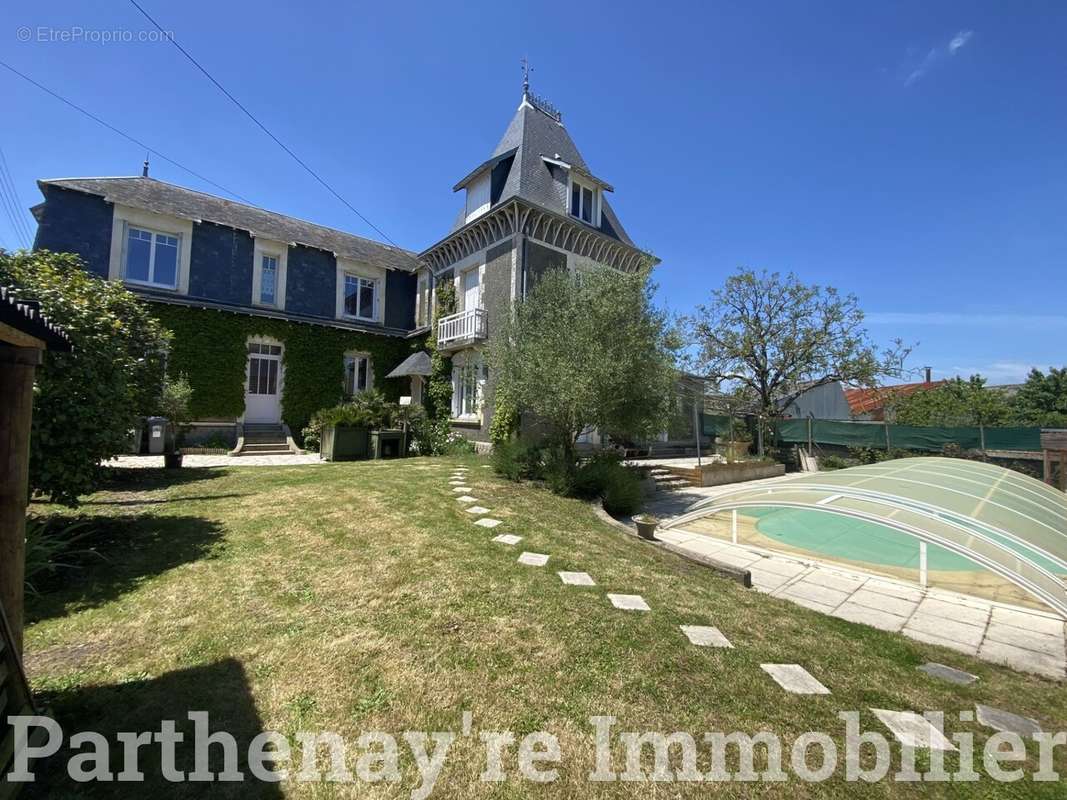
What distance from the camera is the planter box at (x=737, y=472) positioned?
1336 cm

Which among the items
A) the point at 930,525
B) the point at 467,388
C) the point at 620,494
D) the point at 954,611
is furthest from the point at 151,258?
the point at 954,611

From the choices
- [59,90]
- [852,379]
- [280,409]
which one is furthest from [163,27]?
[852,379]

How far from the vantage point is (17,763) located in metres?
1.89

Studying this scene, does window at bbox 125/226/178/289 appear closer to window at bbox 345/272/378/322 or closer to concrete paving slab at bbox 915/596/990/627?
window at bbox 345/272/378/322

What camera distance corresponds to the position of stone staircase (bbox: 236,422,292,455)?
515 inches

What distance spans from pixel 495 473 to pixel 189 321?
11.4 meters

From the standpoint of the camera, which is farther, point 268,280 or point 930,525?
point 268,280

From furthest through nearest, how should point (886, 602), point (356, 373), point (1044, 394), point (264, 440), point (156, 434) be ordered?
point (1044, 394)
point (356, 373)
point (264, 440)
point (156, 434)
point (886, 602)

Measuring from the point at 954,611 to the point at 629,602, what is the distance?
13.6 ft

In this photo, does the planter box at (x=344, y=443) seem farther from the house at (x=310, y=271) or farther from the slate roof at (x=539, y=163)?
the slate roof at (x=539, y=163)

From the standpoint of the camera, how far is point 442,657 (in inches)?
110

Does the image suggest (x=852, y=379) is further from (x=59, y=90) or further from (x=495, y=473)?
(x=59, y=90)

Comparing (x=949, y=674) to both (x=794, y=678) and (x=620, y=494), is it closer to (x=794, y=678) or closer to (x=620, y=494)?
(x=794, y=678)

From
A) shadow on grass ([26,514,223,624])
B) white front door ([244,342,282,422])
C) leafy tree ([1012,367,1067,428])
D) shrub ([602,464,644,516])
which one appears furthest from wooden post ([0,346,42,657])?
leafy tree ([1012,367,1067,428])
